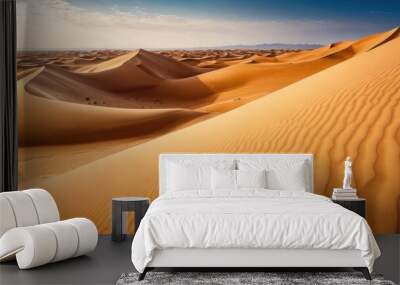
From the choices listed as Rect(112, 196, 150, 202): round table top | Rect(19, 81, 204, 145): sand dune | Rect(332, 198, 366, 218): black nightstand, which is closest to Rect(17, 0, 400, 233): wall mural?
Rect(19, 81, 204, 145): sand dune

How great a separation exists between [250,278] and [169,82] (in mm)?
3679

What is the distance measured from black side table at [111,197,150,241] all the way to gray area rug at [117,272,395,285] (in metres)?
1.76

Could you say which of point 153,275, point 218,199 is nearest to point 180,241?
point 153,275

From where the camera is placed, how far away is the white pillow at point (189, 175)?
7.70m

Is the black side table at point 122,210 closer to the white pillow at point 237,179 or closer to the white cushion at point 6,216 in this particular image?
the white pillow at point 237,179

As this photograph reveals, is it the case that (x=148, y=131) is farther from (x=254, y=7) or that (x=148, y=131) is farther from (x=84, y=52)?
(x=254, y=7)

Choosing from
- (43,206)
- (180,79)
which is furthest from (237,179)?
(43,206)

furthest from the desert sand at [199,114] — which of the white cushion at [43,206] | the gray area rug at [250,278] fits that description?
the gray area rug at [250,278]

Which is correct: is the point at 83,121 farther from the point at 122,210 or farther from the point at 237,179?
the point at 237,179

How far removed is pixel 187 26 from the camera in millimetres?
8578

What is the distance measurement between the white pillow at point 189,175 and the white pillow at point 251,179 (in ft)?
1.19

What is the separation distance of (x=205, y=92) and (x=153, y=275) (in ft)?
11.2

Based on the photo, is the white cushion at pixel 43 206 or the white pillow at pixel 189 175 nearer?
the white cushion at pixel 43 206

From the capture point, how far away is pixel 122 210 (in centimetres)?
764
